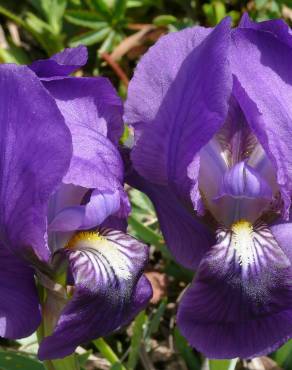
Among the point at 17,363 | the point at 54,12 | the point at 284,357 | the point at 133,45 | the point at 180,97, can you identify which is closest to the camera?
the point at 180,97

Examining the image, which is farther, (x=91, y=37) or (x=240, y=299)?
(x=91, y=37)

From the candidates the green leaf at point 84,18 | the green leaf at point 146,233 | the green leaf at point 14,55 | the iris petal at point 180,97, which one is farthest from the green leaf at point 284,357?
the green leaf at point 14,55

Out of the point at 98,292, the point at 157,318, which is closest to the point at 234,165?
the point at 98,292

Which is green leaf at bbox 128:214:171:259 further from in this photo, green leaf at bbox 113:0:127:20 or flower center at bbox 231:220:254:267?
green leaf at bbox 113:0:127:20

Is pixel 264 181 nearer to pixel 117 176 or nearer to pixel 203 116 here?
pixel 203 116

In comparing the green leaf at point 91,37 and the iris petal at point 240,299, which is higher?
the iris petal at point 240,299

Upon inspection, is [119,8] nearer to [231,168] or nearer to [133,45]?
[133,45]

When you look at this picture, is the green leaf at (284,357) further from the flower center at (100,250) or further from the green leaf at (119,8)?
the green leaf at (119,8)
